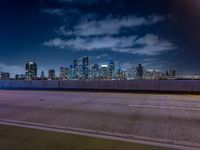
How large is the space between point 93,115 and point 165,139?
12.4ft

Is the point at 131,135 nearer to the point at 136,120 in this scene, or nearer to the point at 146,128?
the point at 146,128

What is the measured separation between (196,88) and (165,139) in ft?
47.9

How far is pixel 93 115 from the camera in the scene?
909 cm

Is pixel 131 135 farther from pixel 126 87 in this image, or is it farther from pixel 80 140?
pixel 126 87

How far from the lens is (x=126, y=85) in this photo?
22.2 metres

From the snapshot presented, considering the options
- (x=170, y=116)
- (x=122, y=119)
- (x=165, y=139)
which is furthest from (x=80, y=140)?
(x=170, y=116)

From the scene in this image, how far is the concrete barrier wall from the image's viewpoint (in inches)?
767

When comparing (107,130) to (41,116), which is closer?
(107,130)

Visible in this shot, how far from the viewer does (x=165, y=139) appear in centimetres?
583

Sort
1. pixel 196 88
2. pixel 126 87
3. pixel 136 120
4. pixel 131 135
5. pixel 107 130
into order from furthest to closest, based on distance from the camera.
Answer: pixel 126 87
pixel 196 88
pixel 136 120
pixel 107 130
pixel 131 135

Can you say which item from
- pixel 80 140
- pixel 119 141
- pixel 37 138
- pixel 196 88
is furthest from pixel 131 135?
pixel 196 88

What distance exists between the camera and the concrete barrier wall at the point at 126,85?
19.5m

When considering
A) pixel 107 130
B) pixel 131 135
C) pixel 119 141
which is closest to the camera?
pixel 119 141

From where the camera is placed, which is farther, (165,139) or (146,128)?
(146,128)
